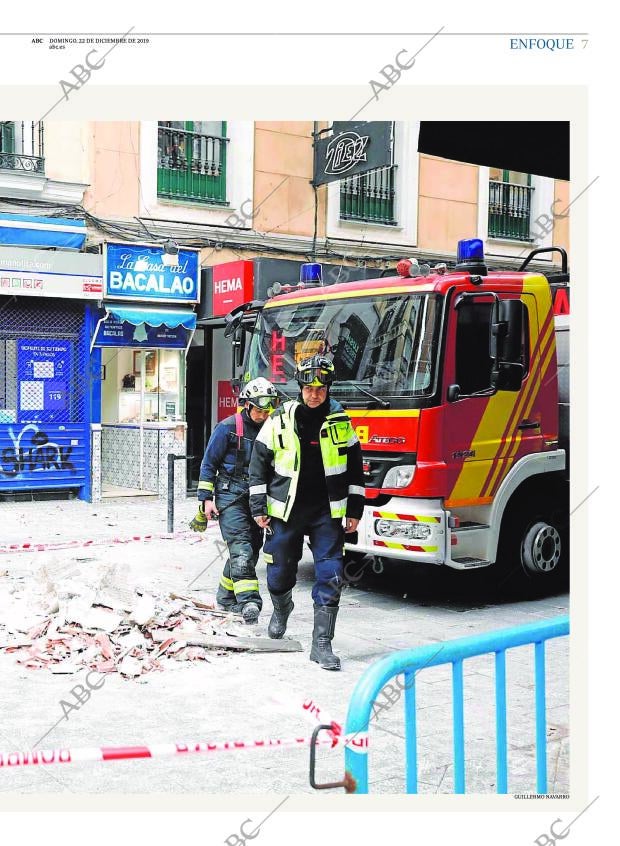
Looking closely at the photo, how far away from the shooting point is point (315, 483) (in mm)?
6461

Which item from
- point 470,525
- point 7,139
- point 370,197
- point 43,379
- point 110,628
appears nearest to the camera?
point 110,628

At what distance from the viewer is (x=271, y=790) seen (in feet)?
14.0

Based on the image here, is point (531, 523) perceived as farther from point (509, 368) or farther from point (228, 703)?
point (228, 703)

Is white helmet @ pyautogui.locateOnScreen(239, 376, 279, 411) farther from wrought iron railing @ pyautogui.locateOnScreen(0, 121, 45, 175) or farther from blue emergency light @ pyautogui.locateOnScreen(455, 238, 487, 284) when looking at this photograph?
wrought iron railing @ pyautogui.locateOnScreen(0, 121, 45, 175)

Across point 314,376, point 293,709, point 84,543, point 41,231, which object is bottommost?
point 293,709

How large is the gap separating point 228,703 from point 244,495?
2327mm

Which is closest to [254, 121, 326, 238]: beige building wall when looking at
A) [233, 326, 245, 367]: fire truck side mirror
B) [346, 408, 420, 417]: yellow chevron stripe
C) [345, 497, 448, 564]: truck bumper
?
[233, 326, 245, 367]: fire truck side mirror

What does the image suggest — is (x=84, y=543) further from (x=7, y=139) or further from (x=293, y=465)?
(x=7, y=139)

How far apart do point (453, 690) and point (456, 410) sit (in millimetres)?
4868

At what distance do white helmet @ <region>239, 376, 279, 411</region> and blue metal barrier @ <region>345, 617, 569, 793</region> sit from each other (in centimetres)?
460

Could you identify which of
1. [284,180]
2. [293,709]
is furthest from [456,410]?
[284,180]

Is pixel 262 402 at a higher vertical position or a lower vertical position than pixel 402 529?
higher

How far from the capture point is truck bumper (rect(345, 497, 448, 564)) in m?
7.58

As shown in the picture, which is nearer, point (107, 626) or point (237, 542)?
point (107, 626)
